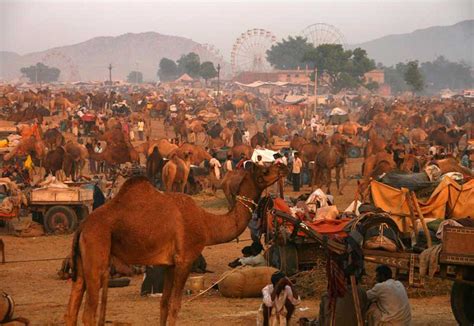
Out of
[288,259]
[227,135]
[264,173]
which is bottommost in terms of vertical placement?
[227,135]

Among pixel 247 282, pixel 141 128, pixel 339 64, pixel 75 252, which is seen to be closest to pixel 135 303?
pixel 247 282

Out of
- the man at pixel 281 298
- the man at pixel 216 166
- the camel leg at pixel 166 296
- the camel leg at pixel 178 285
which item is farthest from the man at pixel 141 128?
the man at pixel 281 298

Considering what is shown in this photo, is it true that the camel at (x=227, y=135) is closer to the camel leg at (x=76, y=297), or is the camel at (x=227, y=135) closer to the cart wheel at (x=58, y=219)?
the cart wheel at (x=58, y=219)

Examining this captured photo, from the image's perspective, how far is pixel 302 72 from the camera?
153500mm

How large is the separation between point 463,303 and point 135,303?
15.0ft

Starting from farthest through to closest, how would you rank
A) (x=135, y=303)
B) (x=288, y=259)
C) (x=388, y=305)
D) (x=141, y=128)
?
(x=141, y=128) < (x=288, y=259) < (x=135, y=303) < (x=388, y=305)

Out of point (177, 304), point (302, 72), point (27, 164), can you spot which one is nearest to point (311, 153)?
point (27, 164)

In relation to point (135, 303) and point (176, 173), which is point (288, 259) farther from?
point (176, 173)

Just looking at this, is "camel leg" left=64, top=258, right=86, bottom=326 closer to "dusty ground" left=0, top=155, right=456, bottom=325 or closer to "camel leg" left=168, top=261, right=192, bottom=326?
"camel leg" left=168, top=261, right=192, bottom=326

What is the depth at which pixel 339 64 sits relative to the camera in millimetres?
100062

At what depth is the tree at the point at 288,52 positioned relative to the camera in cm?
17575

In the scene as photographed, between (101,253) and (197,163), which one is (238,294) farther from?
(197,163)

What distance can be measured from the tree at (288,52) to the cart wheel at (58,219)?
6072 inches

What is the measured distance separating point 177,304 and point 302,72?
14399 cm
